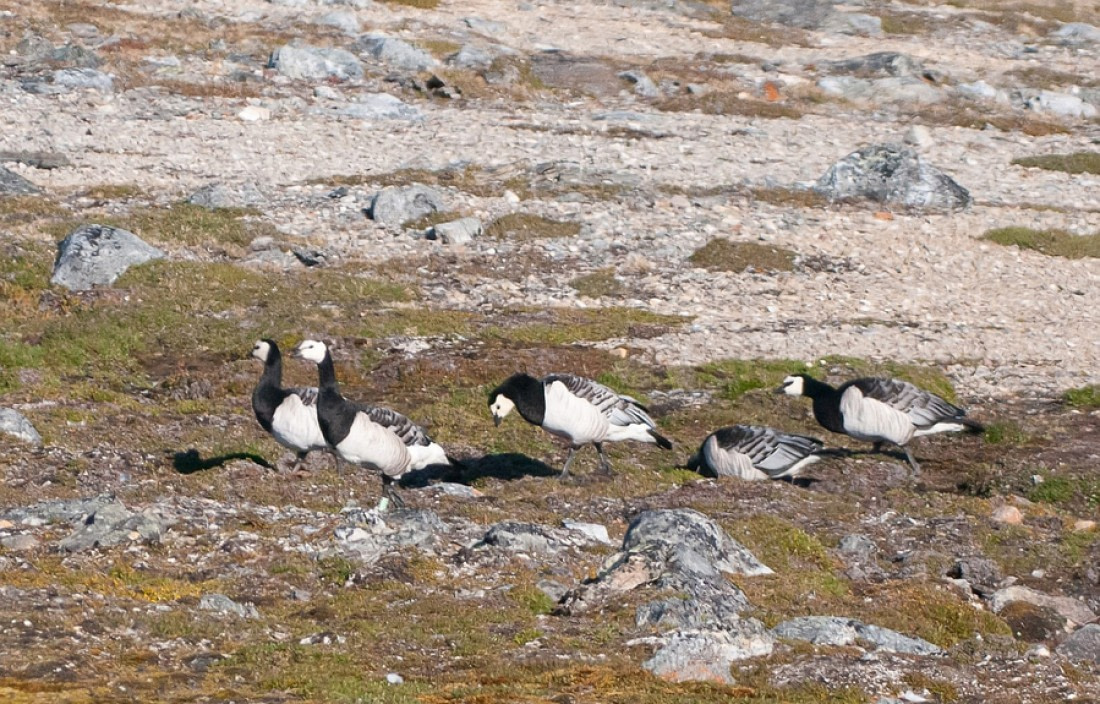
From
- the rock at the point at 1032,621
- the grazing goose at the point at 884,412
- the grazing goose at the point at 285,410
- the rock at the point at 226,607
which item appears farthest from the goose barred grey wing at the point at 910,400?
the rock at the point at 226,607

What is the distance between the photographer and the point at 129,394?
74.3 feet

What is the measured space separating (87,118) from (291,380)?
68.2 feet

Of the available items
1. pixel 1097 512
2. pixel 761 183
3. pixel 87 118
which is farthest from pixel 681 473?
pixel 87 118

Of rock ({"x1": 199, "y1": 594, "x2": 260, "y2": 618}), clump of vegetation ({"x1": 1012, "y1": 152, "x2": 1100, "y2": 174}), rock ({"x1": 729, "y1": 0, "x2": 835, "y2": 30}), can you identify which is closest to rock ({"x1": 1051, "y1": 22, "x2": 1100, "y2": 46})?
rock ({"x1": 729, "y1": 0, "x2": 835, "y2": 30})

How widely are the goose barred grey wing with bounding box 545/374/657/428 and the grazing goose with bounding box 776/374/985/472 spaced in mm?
3098

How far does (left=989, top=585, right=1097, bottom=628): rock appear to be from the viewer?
15.6 m

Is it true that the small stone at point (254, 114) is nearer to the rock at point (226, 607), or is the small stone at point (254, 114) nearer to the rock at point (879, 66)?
the rock at point (879, 66)

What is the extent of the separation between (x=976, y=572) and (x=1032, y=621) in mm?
1571

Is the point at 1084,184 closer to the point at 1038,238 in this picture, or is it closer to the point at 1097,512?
the point at 1038,238

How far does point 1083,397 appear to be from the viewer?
2506cm

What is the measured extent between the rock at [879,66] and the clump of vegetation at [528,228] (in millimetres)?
27475

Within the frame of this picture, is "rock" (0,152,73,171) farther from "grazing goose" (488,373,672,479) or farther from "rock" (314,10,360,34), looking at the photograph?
"rock" (314,10,360,34)

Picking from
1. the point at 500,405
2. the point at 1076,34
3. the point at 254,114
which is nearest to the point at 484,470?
the point at 500,405

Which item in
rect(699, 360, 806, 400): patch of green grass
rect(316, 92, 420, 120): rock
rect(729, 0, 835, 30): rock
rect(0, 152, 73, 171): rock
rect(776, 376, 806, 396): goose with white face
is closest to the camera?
rect(776, 376, 806, 396): goose with white face
